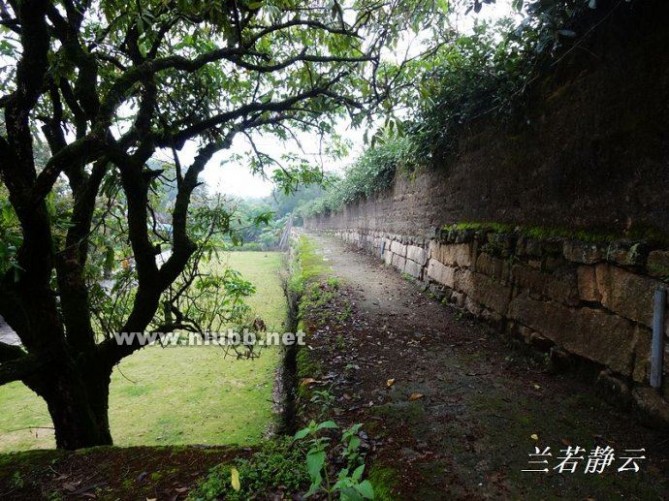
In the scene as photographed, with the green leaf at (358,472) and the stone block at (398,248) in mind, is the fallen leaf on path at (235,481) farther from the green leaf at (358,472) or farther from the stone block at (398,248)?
the stone block at (398,248)

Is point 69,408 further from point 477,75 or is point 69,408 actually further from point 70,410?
point 477,75

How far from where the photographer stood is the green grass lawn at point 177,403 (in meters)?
4.20

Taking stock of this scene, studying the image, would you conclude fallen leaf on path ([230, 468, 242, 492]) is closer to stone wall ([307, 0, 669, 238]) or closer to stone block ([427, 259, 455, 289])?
stone wall ([307, 0, 669, 238])

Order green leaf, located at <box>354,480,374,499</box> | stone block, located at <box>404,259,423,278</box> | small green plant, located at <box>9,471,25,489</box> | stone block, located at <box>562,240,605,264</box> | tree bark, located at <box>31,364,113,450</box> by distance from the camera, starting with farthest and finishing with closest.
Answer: stone block, located at <box>404,259,423,278</box>, tree bark, located at <box>31,364,113,450</box>, stone block, located at <box>562,240,605,264</box>, small green plant, located at <box>9,471,25,489</box>, green leaf, located at <box>354,480,374,499</box>

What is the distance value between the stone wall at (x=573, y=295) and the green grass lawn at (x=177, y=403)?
117 inches

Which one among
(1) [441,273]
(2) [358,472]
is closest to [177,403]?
(1) [441,273]

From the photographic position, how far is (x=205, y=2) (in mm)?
2561

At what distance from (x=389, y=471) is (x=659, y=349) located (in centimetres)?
160

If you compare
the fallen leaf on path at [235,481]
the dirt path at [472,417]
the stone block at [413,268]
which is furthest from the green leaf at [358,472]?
A: the stone block at [413,268]

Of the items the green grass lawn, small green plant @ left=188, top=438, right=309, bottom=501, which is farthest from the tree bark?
small green plant @ left=188, top=438, right=309, bottom=501

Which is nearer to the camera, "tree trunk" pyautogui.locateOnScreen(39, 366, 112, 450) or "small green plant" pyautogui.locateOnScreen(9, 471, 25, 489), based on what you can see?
"small green plant" pyautogui.locateOnScreen(9, 471, 25, 489)

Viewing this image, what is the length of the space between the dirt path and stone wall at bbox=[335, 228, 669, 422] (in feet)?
0.71

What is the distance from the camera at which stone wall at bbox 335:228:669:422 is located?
2.06 m

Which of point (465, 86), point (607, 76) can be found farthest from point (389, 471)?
point (465, 86)
